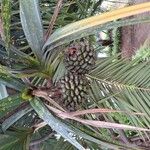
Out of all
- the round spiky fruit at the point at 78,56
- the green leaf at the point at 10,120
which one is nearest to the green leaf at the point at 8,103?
the green leaf at the point at 10,120

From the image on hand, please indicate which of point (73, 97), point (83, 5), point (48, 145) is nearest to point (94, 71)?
point (73, 97)

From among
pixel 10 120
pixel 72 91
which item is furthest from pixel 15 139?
Result: pixel 72 91

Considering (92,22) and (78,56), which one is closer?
(92,22)

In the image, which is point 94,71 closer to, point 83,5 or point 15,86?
point 15,86

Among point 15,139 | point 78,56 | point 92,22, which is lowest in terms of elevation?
point 15,139

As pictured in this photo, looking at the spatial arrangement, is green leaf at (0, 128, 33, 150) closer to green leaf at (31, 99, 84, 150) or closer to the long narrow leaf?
green leaf at (31, 99, 84, 150)

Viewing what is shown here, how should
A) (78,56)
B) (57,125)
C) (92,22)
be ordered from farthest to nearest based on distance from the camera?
1. (78,56)
2. (57,125)
3. (92,22)

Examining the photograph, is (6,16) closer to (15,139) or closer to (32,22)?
(32,22)
